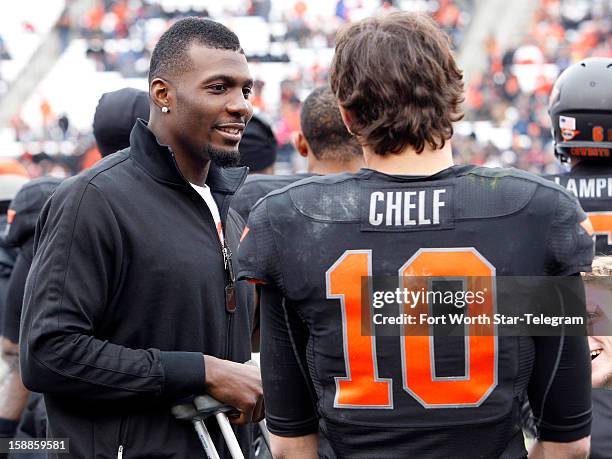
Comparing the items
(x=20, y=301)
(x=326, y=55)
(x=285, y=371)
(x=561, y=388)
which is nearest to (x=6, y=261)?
(x=20, y=301)

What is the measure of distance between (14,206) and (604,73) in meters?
2.49

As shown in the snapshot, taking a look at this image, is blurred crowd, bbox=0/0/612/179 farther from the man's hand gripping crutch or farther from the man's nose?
the man's hand gripping crutch

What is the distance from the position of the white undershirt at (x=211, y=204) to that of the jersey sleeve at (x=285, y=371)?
Result: 59 centimetres

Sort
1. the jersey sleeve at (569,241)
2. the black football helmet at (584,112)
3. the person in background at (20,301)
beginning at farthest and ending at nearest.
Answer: the person in background at (20,301) → the black football helmet at (584,112) → the jersey sleeve at (569,241)

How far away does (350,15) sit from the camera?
22609 mm

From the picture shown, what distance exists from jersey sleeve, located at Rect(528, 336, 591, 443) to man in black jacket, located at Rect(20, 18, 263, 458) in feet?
2.56

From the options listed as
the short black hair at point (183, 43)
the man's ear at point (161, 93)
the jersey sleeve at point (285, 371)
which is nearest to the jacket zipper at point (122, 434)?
the jersey sleeve at point (285, 371)

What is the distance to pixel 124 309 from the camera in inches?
97.3

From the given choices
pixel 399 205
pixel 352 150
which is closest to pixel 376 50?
pixel 399 205

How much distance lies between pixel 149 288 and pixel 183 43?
74 cm

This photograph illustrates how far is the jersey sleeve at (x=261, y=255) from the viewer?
207cm

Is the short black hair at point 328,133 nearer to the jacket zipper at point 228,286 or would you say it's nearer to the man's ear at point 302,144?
the man's ear at point 302,144

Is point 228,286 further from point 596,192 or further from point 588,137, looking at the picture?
point 588,137

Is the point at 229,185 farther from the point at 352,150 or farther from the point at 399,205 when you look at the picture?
the point at 352,150
